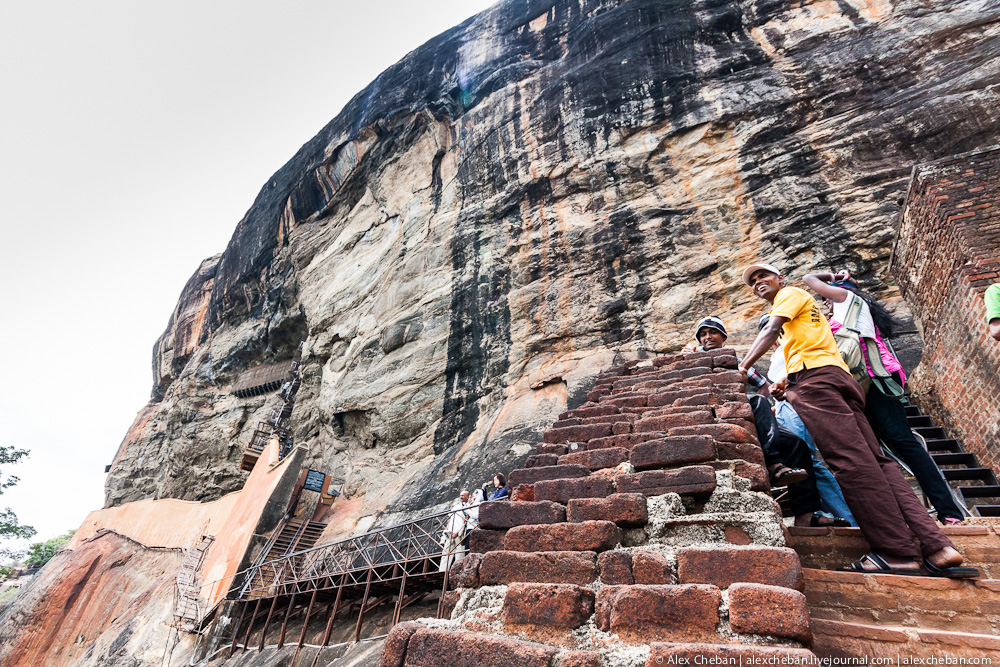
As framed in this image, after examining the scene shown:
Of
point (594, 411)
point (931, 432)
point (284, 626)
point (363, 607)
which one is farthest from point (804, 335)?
point (284, 626)

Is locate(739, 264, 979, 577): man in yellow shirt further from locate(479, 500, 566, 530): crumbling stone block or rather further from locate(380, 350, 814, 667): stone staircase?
locate(479, 500, 566, 530): crumbling stone block

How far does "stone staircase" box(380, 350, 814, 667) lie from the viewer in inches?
62.6

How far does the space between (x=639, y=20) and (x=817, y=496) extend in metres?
15.7

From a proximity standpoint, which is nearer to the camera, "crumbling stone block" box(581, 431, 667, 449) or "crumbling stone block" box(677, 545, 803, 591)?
"crumbling stone block" box(677, 545, 803, 591)

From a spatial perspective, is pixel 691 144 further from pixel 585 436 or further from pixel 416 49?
pixel 416 49

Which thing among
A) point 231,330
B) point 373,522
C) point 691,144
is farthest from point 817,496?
point 231,330

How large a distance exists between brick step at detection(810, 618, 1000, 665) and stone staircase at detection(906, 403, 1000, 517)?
2854 mm

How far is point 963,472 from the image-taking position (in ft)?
15.5

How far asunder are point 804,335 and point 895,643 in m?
1.63

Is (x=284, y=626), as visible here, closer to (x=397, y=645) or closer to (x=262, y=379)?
(x=397, y=645)

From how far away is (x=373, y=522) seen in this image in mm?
12000

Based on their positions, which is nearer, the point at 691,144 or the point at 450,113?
the point at 691,144

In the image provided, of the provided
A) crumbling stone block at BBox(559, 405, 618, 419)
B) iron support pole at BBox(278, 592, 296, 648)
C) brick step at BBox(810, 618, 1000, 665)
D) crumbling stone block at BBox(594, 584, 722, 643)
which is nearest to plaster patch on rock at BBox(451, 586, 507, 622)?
crumbling stone block at BBox(594, 584, 722, 643)

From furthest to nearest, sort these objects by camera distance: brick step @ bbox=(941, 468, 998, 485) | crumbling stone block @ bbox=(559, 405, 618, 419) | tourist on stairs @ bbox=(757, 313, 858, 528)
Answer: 1. brick step @ bbox=(941, 468, 998, 485)
2. crumbling stone block @ bbox=(559, 405, 618, 419)
3. tourist on stairs @ bbox=(757, 313, 858, 528)
